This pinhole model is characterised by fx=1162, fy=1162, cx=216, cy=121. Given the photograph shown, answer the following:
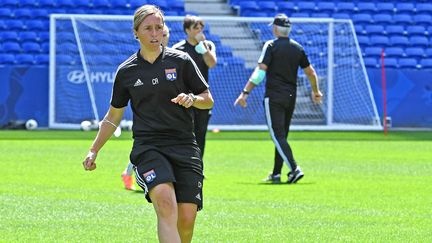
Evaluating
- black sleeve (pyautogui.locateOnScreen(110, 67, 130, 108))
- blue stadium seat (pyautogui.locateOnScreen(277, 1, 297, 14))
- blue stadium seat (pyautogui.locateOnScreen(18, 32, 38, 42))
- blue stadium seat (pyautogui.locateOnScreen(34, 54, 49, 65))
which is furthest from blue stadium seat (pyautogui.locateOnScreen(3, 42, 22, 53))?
black sleeve (pyautogui.locateOnScreen(110, 67, 130, 108))

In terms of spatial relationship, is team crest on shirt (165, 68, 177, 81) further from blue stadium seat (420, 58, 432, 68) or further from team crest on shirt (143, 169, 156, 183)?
blue stadium seat (420, 58, 432, 68)

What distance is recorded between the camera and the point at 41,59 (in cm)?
3184

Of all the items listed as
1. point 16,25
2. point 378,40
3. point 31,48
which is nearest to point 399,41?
point 378,40

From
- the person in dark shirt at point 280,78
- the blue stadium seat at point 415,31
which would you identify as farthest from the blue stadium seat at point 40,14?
the person in dark shirt at point 280,78

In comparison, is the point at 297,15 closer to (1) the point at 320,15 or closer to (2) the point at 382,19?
(1) the point at 320,15

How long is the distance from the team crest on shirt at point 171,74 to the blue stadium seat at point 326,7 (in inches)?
1066

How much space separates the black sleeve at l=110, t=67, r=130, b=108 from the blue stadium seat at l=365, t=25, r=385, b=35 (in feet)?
88.8

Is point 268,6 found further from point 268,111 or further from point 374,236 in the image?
point 374,236

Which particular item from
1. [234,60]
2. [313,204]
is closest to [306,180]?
Result: [313,204]

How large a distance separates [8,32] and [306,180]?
1793 cm

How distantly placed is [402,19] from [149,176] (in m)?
28.4

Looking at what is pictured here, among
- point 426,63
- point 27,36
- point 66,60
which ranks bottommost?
point 426,63

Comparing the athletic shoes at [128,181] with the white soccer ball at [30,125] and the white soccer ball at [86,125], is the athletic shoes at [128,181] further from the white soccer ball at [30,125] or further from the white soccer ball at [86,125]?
the white soccer ball at [30,125]

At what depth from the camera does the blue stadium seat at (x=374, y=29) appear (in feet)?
114
